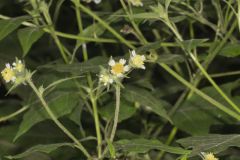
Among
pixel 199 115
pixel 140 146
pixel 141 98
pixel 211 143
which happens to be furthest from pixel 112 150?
pixel 199 115

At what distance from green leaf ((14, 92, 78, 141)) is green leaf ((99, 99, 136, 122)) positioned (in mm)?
63

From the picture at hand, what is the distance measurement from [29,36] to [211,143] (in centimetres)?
45

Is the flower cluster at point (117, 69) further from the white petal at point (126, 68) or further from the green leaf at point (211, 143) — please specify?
the green leaf at point (211, 143)

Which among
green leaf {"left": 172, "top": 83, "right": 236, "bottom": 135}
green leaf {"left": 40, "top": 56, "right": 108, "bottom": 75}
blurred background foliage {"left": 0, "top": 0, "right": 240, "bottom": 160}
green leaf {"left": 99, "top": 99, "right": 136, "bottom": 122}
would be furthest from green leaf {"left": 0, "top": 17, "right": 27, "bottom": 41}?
green leaf {"left": 172, "top": 83, "right": 236, "bottom": 135}

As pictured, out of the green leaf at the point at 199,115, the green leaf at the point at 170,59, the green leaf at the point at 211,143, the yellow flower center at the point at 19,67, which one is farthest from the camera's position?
the green leaf at the point at 199,115

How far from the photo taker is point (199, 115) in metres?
1.16

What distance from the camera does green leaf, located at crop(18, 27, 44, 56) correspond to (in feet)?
3.40

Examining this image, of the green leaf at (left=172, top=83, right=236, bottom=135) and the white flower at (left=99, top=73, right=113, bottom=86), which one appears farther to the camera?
the green leaf at (left=172, top=83, right=236, bottom=135)

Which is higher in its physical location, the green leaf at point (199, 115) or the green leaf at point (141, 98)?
the green leaf at point (141, 98)

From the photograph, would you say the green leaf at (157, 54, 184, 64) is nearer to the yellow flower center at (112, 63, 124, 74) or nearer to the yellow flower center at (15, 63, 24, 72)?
the yellow flower center at (112, 63, 124, 74)

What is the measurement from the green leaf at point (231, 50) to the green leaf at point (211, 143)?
26cm

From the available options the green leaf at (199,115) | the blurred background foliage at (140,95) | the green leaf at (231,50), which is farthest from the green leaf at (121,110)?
the green leaf at (231,50)

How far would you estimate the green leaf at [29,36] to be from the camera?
1038 mm

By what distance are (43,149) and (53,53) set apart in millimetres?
733
